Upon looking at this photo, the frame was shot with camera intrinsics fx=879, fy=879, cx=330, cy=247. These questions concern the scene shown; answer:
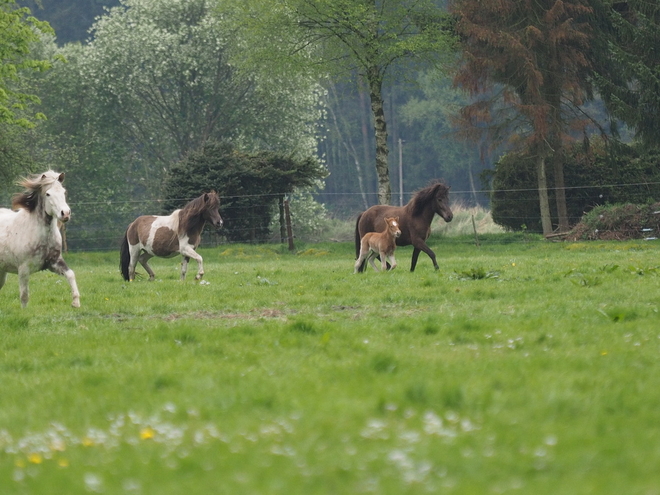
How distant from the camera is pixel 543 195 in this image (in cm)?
3597

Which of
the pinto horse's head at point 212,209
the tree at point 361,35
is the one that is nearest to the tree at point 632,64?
the tree at point 361,35

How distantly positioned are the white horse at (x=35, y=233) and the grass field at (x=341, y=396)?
722mm

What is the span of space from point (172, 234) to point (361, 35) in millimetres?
19181

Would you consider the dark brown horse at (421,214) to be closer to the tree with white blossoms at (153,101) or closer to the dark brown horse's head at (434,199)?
the dark brown horse's head at (434,199)

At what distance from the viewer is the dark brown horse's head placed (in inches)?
772

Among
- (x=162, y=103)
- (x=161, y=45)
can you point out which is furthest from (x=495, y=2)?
(x=162, y=103)

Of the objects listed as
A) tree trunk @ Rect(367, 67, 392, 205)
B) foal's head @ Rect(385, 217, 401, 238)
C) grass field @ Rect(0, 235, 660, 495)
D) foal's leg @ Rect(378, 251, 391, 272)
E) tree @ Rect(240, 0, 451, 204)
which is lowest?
grass field @ Rect(0, 235, 660, 495)

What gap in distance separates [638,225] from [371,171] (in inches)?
2324

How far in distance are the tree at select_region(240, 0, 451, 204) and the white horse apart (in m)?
23.1

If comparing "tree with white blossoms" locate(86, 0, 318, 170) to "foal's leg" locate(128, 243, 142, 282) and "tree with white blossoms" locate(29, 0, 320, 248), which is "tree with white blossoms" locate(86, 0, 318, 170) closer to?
"tree with white blossoms" locate(29, 0, 320, 248)

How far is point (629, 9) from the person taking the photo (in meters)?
36.9

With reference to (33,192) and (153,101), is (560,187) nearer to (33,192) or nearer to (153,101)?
(33,192)

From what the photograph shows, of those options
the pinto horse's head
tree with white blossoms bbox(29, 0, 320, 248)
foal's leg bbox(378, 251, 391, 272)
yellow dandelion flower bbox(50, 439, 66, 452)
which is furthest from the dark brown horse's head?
tree with white blossoms bbox(29, 0, 320, 248)

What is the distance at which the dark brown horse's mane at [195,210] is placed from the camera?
19.3 metres
